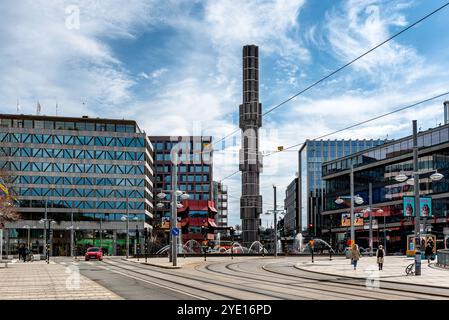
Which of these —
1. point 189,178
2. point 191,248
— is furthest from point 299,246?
point 189,178

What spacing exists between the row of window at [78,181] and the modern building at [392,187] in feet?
136

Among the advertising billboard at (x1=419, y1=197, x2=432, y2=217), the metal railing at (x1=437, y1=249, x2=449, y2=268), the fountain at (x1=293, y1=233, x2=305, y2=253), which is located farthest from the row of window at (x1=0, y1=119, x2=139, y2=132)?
the metal railing at (x1=437, y1=249, x2=449, y2=268)

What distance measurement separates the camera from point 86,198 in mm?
114750

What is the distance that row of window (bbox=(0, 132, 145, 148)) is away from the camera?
11256 centimetres

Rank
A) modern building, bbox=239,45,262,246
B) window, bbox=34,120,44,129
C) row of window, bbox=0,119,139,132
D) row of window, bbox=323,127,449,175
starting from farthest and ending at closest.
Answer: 1. window, bbox=34,120,44,129
2. row of window, bbox=0,119,139,132
3. modern building, bbox=239,45,262,246
4. row of window, bbox=323,127,449,175

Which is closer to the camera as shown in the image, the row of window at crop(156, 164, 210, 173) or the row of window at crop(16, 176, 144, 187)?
the row of window at crop(16, 176, 144, 187)

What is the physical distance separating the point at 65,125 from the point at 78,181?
11.5 metres

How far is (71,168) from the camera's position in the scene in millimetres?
115000

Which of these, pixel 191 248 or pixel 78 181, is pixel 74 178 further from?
pixel 191 248

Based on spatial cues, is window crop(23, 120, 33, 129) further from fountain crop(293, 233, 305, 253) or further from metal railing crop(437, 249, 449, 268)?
metal railing crop(437, 249, 449, 268)

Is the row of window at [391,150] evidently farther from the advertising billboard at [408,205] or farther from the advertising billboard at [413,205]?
the advertising billboard at [408,205]

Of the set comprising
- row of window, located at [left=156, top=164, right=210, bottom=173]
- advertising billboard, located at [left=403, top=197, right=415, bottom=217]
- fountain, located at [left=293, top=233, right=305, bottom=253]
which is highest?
row of window, located at [left=156, top=164, right=210, bottom=173]

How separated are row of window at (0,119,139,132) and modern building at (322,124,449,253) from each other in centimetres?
4683
